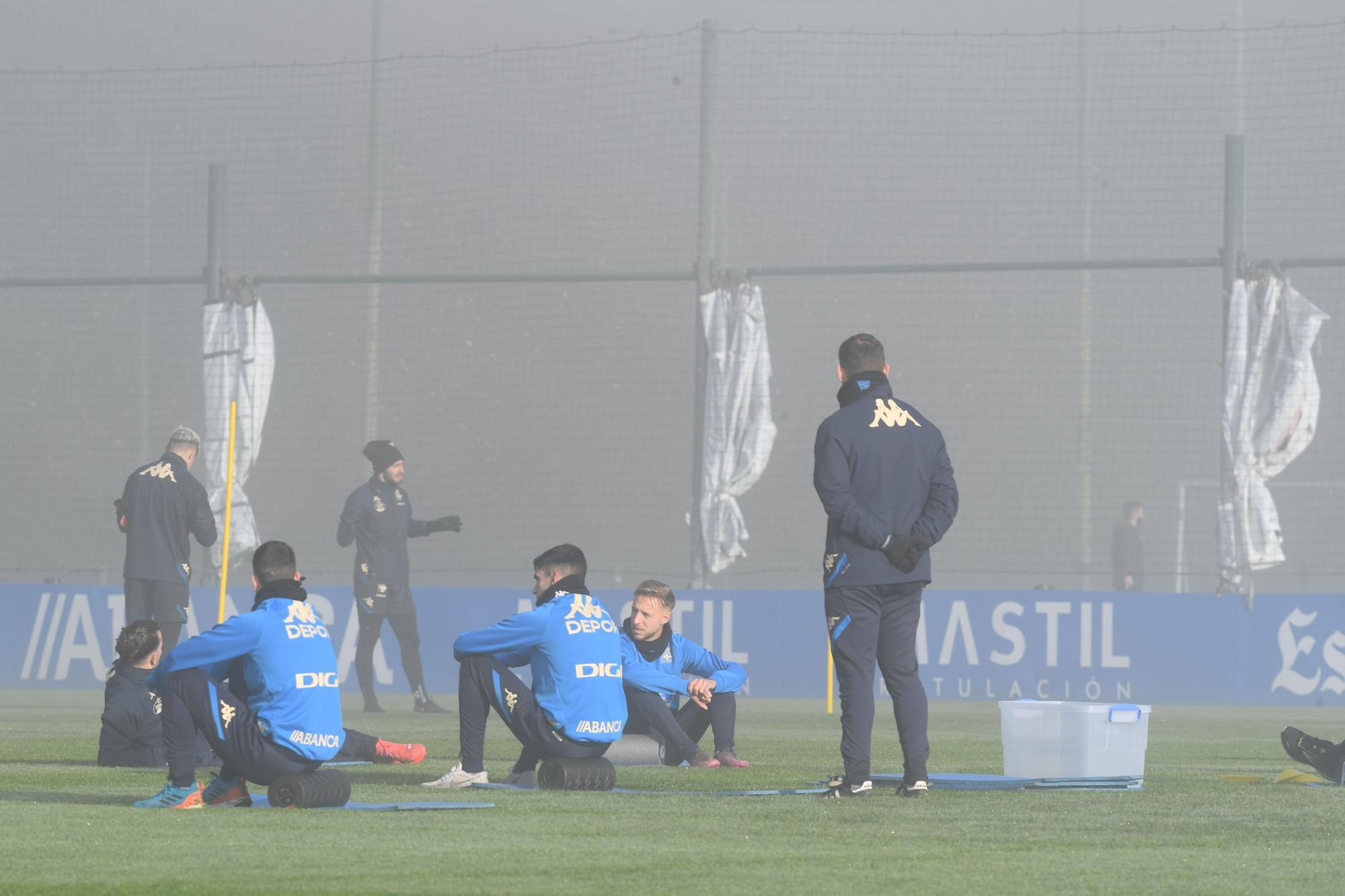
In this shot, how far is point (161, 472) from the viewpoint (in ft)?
43.4

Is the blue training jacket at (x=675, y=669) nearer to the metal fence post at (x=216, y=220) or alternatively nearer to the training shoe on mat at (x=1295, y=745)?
the training shoe on mat at (x=1295, y=745)

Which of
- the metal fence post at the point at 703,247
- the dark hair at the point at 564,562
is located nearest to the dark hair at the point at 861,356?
the dark hair at the point at 564,562

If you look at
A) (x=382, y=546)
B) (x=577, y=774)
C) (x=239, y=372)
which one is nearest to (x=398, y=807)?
(x=577, y=774)

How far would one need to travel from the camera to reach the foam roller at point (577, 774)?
317 inches

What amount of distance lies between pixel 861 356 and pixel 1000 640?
10643 mm

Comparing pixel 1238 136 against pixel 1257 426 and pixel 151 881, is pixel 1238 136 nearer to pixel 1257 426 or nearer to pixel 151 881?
pixel 1257 426

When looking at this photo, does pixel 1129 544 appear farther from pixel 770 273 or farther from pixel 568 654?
pixel 568 654

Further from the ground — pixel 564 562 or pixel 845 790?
pixel 564 562

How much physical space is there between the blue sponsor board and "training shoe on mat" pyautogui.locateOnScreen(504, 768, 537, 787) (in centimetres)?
952

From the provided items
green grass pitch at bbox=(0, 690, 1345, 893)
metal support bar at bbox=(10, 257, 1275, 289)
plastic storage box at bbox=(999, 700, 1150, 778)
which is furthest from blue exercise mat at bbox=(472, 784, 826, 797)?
metal support bar at bbox=(10, 257, 1275, 289)

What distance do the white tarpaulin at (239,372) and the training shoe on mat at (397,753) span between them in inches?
486

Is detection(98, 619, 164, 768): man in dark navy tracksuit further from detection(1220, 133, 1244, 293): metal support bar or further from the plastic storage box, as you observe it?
detection(1220, 133, 1244, 293): metal support bar

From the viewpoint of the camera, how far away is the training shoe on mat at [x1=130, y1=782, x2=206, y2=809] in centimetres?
711

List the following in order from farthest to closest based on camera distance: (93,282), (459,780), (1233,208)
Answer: (93,282) → (1233,208) → (459,780)
